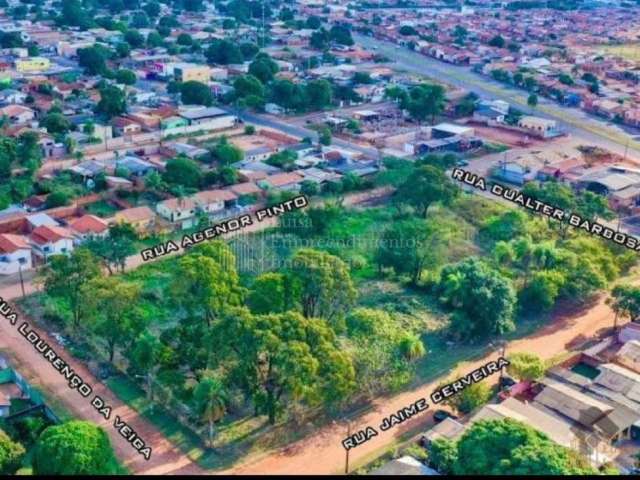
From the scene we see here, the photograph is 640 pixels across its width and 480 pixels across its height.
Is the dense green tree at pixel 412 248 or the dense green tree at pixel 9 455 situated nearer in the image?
the dense green tree at pixel 9 455

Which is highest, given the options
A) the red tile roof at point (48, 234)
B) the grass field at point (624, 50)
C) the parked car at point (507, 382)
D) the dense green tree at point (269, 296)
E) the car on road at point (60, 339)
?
the dense green tree at point (269, 296)

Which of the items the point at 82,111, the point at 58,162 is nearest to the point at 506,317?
the point at 58,162

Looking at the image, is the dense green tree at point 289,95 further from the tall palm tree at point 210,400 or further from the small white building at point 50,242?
the tall palm tree at point 210,400

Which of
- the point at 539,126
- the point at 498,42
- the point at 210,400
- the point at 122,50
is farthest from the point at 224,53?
the point at 210,400

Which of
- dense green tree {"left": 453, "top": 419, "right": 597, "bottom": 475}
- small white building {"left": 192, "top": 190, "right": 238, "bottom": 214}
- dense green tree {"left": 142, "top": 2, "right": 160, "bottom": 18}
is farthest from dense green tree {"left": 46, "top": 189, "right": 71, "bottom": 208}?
dense green tree {"left": 142, "top": 2, "right": 160, "bottom": 18}

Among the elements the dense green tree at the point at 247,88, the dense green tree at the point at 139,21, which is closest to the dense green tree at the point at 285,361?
the dense green tree at the point at 247,88

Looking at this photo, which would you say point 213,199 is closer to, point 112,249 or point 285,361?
point 112,249

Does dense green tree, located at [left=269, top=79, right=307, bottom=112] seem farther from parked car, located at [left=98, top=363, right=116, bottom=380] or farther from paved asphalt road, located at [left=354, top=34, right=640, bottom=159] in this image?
parked car, located at [left=98, top=363, right=116, bottom=380]

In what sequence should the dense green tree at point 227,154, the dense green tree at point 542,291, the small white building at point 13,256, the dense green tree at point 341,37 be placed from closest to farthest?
1. the dense green tree at point 542,291
2. the small white building at point 13,256
3. the dense green tree at point 227,154
4. the dense green tree at point 341,37
